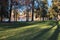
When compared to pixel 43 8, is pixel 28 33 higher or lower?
higher

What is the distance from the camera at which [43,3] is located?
80688mm

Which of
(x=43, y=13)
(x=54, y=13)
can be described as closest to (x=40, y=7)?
(x=43, y=13)

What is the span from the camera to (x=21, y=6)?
5588cm

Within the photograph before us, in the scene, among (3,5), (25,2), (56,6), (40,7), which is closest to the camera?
(3,5)

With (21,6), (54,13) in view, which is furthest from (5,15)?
(54,13)

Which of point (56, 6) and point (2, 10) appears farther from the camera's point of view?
point (56, 6)

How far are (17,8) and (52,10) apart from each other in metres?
21.7

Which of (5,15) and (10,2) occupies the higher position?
(10,2)

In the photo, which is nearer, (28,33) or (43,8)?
(28,33)

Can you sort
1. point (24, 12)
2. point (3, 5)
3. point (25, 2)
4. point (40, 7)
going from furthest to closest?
point (40, 7)
point (24, 12)
point (25, 2)
point (3, 5)

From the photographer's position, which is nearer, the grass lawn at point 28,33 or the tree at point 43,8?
the grass lawn at point 28,33

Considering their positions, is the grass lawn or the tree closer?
the grass lawn

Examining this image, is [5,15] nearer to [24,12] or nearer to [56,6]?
[24,12]

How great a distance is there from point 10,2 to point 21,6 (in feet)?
17.7
